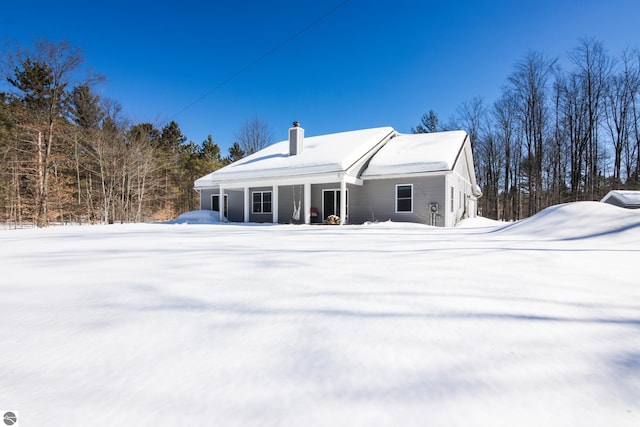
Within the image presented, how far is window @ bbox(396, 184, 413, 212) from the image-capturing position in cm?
1195

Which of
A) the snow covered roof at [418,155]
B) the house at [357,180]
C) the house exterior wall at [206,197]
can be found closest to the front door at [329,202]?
the house at [357,180]

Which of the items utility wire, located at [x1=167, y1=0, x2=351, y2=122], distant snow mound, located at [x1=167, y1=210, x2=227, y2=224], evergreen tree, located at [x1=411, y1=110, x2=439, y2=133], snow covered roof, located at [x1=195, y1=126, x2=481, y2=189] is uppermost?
evergreen tree, located at [x1=411, y1=110, x2=439, y2=133]

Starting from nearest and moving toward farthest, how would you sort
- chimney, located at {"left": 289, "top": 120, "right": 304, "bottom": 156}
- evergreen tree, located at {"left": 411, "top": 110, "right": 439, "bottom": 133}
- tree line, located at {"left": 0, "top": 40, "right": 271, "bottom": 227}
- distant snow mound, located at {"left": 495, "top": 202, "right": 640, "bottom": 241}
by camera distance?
distant snow mound, located at {"left": 495, "top": 202, "right": 640, "bottom": 241}, tree line, located at {"left": 0, "top": 40, "right": 271, "bottom": 227}, chimney, located at {"left": 289, "top": 120, "right": 304, "bottom": 156}, evergreen tree, located at {"left": 411, "top": 110, "right": 439, "bottom": 133}

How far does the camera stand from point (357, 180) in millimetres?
12273

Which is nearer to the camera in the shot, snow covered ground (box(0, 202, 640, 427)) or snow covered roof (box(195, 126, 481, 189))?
snow covered ground (box(0, 202, 640, 427))

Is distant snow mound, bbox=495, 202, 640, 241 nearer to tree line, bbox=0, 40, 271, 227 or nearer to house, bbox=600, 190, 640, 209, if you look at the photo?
house, bbox=600, 190, 640, 209

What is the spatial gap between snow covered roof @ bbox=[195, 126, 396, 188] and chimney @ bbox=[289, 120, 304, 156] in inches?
10.4

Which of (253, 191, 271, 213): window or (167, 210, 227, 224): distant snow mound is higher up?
(253, 191, 271, 213): window

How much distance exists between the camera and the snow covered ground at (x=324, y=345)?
1.02 m

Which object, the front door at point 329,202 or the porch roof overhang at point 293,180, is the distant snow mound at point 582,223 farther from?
the front door at point 329,202

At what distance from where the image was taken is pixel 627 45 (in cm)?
1781

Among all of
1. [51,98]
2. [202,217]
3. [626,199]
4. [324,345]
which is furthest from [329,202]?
[51,98]

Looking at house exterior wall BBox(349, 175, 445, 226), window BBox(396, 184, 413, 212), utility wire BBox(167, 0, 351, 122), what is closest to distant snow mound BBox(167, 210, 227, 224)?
utility wire BBox(167, 0, 351, 122)

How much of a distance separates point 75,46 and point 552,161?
2892 cm
